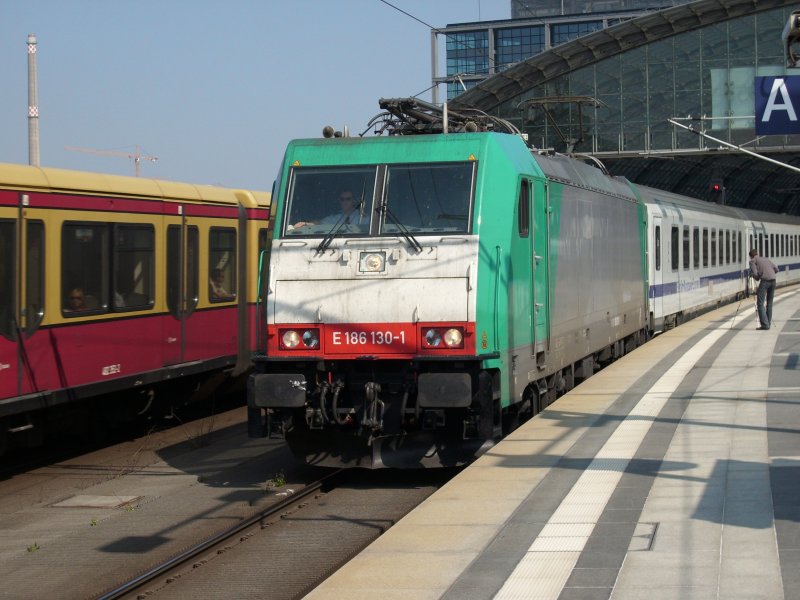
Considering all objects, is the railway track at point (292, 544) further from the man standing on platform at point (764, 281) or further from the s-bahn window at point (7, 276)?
the man standing on platform at point (764, 281)

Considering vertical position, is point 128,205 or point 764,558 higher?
point 128,205

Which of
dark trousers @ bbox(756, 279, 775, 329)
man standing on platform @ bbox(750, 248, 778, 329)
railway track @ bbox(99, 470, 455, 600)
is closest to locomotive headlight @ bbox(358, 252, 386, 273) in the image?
railway track @ bbox(99, 470, 455, 600)

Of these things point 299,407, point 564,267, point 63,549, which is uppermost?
point 564,267

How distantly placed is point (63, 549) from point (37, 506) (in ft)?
6.13

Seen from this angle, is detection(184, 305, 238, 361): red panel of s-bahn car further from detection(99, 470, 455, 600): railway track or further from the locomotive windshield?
the locomotive windshield

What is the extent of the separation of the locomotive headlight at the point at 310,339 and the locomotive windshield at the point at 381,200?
0.93 meters

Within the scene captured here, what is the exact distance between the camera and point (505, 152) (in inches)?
417

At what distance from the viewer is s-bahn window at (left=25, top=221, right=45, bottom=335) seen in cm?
1099

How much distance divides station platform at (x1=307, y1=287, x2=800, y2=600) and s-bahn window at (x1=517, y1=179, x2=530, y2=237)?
6.41 feet

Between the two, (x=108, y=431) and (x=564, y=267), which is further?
(x=108, y=431)

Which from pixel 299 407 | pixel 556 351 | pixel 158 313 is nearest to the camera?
pixel 299 407

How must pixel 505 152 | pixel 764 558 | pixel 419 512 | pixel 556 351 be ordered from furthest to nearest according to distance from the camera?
pixel 556 351 < pixel 505 152 < pixel 419 512 < pixel 764 558

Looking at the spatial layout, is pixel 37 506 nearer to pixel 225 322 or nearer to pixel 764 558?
pixel 225 322

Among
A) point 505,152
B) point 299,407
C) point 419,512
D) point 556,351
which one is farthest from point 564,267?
point 419,512
